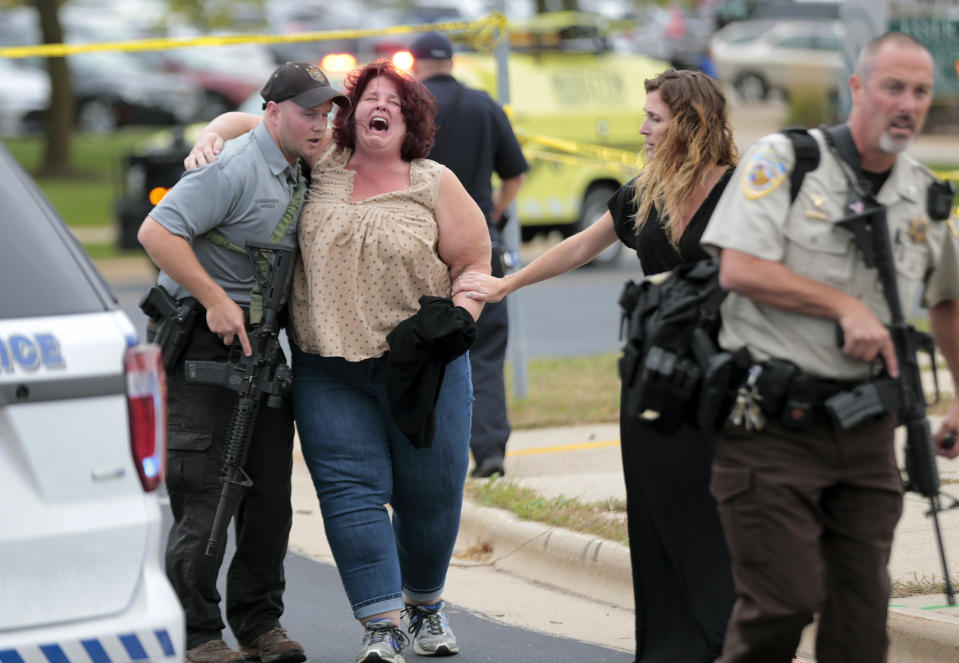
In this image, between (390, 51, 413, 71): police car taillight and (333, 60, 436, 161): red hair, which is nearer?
(333, 60, 436, 161): red hair

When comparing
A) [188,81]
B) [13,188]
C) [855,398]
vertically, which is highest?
[13,188]

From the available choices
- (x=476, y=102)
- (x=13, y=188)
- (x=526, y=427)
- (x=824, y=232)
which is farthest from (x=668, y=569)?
(x=526, y=427)

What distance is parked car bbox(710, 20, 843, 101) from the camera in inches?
1284

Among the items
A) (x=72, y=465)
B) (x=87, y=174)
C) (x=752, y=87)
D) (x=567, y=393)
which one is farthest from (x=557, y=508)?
(x=752, y=87)

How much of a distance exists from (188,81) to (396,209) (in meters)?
29.5

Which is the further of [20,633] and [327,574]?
[327,574]

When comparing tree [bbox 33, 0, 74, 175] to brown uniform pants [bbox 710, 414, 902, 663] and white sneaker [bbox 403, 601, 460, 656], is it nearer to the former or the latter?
white sneaker [bbox 403, 601, 460, 656]

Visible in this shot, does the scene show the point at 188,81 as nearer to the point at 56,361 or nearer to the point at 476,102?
the point at 476,102

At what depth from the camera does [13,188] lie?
338 cm

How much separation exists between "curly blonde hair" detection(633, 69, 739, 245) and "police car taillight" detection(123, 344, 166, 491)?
1723 millimetres

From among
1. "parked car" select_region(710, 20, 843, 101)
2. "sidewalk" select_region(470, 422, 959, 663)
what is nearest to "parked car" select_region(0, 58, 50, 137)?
"parked car" select_region(710, 20, 843, 101)

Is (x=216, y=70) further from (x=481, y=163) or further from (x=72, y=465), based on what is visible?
(x=72, y=465)

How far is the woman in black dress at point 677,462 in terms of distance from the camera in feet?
14.7

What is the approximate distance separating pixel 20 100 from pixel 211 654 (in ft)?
96.1
